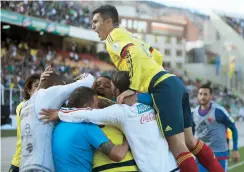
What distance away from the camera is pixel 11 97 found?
60.6 feet

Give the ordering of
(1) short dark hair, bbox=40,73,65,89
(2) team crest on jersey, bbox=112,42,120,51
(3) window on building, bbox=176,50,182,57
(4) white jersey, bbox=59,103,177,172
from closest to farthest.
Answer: (4) white jersey, bbox=59,103,177,172 < (1) short dark hair, bbox=40,73,65,89 < (2) team crest on jersey, bbox=112,42,120,51 < (3) window on building, bbox=176,50,182,57

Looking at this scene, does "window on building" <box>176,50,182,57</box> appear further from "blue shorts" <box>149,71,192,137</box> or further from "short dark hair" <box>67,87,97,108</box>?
"short dark hair" <box>67,87,97,108</box>

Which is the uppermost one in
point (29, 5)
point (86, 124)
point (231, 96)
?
point (29, 5)

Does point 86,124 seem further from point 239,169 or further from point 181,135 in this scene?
point 239,169

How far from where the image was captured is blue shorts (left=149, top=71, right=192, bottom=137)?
3635mm

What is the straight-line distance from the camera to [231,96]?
4450 centimetres

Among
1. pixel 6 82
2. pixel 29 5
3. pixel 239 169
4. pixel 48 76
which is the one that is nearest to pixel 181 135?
pixel 48 76

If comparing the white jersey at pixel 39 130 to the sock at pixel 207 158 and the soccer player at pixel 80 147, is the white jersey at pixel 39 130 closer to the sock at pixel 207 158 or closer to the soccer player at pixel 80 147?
the soccer player at pixel 80 147

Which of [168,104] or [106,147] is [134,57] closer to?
[168,104]

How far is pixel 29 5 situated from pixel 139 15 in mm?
26926

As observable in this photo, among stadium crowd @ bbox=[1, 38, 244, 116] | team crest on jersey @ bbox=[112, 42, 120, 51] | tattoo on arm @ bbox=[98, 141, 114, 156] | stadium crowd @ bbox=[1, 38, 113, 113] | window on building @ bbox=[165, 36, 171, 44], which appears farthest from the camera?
window on building @ bbox=[165, 36, 171, 44]

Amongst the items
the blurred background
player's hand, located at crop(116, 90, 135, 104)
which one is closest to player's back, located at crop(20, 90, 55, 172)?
player's hand, located at crop(116, 90, 135, 104)

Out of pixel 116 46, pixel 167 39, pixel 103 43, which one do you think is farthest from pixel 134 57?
pixel 167 39

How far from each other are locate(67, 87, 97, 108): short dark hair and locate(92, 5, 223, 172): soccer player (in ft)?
0.73
